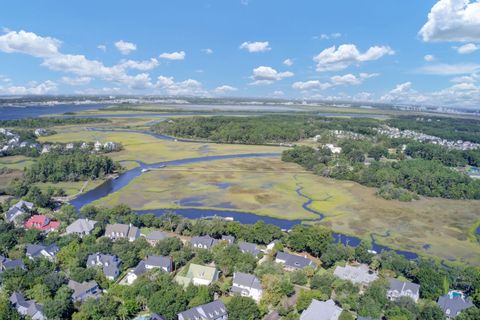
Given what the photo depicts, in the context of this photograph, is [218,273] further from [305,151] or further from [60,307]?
[305,151]

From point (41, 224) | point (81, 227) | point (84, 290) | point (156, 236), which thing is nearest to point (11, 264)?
point (84, 290)

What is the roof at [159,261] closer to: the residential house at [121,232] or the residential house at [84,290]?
the residential house at [84,290]

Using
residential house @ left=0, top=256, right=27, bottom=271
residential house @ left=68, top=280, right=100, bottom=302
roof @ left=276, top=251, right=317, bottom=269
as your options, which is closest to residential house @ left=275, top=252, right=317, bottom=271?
roof @ left=276, top=251, right=317, bottom=269

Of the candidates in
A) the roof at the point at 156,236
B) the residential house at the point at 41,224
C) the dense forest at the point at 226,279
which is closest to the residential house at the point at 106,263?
the dense forest at the point at 226,279

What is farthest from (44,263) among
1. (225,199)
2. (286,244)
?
(225,199)

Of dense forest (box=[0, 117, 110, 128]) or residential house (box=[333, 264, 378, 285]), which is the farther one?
dense forest (box=[0, 117, 110, 128])

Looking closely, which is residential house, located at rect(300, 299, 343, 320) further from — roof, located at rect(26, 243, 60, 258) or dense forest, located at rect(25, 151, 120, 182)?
dense forest, located at rect(25, 151, 120, 182)
